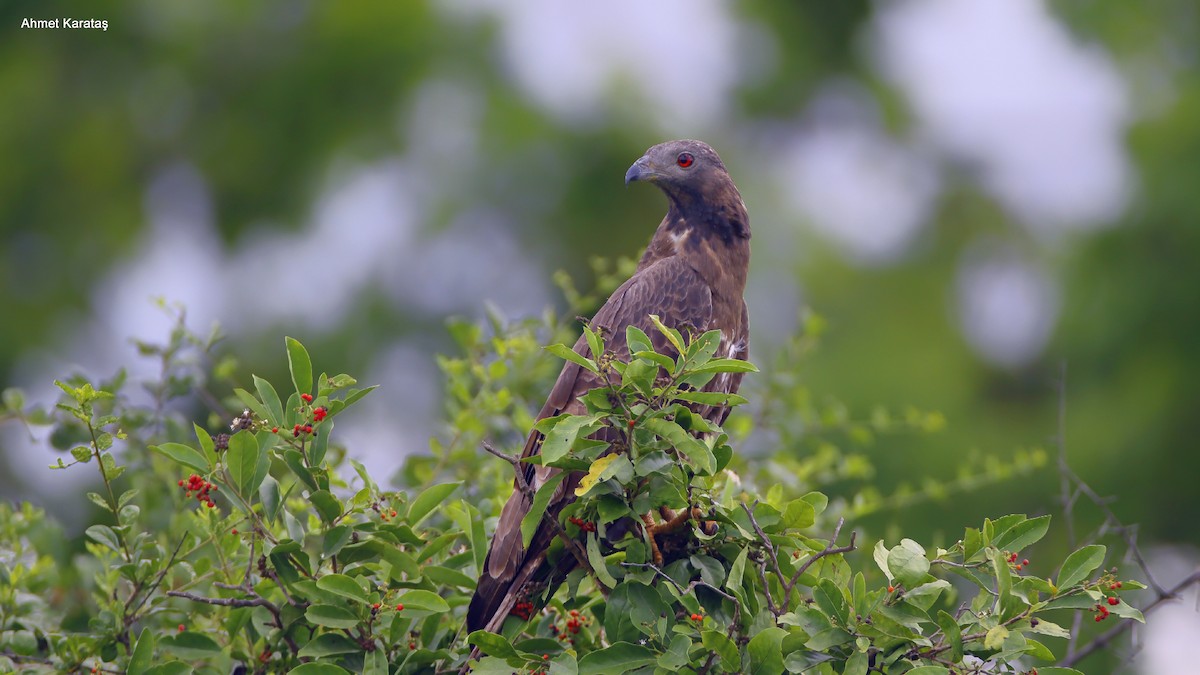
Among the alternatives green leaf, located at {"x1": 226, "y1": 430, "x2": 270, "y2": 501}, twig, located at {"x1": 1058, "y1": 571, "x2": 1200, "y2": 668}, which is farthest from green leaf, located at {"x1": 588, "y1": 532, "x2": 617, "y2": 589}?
twig, located at {"x1": 1058, "y1": 571, "x2": 1200, "y2": 668}

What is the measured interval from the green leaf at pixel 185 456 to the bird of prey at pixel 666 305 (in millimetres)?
732

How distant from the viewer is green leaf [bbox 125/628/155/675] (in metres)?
2.43

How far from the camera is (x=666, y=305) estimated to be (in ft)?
12.4

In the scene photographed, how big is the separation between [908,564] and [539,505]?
2.41ft

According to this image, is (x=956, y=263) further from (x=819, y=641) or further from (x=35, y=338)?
(x=819, y=641)

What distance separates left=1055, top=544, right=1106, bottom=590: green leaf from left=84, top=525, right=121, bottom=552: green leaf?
75.5 inches

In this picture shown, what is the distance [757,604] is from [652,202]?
23.1 feet

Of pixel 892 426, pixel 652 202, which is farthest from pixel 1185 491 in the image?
pixel 892 426

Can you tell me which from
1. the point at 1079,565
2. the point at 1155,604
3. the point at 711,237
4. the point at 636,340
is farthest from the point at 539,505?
the point at 711,237

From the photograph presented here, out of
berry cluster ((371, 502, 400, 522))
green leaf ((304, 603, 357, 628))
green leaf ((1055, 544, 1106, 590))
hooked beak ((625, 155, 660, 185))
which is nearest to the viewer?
green leaf ((1055, 544, 1106, 590))

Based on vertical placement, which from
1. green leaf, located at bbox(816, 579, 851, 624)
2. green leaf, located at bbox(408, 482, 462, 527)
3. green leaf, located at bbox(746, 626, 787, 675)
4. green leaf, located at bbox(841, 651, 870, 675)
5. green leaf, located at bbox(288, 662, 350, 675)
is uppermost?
green leaf, located at bbox(408, 482, 462, 527)

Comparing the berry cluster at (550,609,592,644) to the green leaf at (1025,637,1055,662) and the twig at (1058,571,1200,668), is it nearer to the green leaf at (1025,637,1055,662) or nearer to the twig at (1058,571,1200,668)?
the green leaf at (1025,637,1055,662)

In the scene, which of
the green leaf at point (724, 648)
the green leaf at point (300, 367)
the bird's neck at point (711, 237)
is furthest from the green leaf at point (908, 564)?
the bird's neck at point (711, 237)

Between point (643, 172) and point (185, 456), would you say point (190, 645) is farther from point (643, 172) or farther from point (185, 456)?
point (643, 172)
